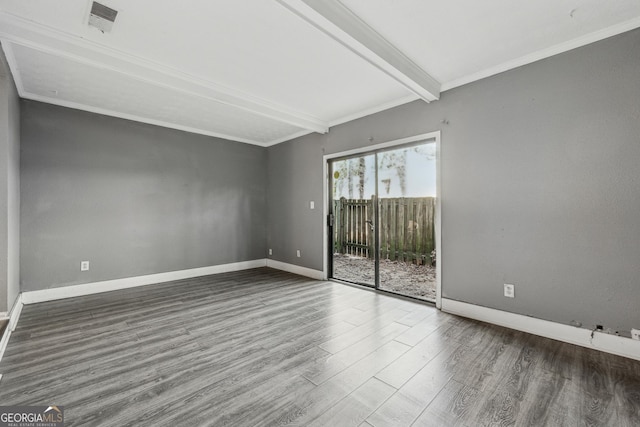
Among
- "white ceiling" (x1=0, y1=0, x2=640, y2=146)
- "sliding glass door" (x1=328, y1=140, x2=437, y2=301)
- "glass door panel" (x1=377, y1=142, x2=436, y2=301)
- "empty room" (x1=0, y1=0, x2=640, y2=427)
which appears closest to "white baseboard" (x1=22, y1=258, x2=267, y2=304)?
"empty room" (x1=0, y1=0, x2=640, y2=427)

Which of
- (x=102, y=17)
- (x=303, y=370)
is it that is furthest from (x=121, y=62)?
(x=303, y=370)

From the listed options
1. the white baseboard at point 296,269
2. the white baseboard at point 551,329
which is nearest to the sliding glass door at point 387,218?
the white baseboard at point 296,269

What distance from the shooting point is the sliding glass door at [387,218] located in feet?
13.3

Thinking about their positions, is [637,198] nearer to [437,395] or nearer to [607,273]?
[607,273]

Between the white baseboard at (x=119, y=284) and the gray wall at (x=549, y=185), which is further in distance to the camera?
the white baseboard at (x=119, y=284)

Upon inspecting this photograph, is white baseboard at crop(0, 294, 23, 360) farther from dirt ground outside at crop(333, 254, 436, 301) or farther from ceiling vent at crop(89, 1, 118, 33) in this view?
dirt ground outside at crop(333, 254, 436, 301)

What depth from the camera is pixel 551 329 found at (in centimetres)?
246

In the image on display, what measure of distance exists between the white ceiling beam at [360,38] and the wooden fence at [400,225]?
69.9 inches

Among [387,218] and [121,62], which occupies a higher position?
[121,62]

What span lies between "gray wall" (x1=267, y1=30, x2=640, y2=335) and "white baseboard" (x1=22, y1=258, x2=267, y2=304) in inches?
152

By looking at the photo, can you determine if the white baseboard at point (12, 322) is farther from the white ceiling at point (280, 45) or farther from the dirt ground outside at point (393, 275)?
the dirt ground outside at point (393, 275)

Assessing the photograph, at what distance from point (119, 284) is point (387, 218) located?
4.19 meters

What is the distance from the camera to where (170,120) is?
4277 millimetres

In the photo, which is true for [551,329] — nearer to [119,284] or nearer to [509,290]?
[509,290]
